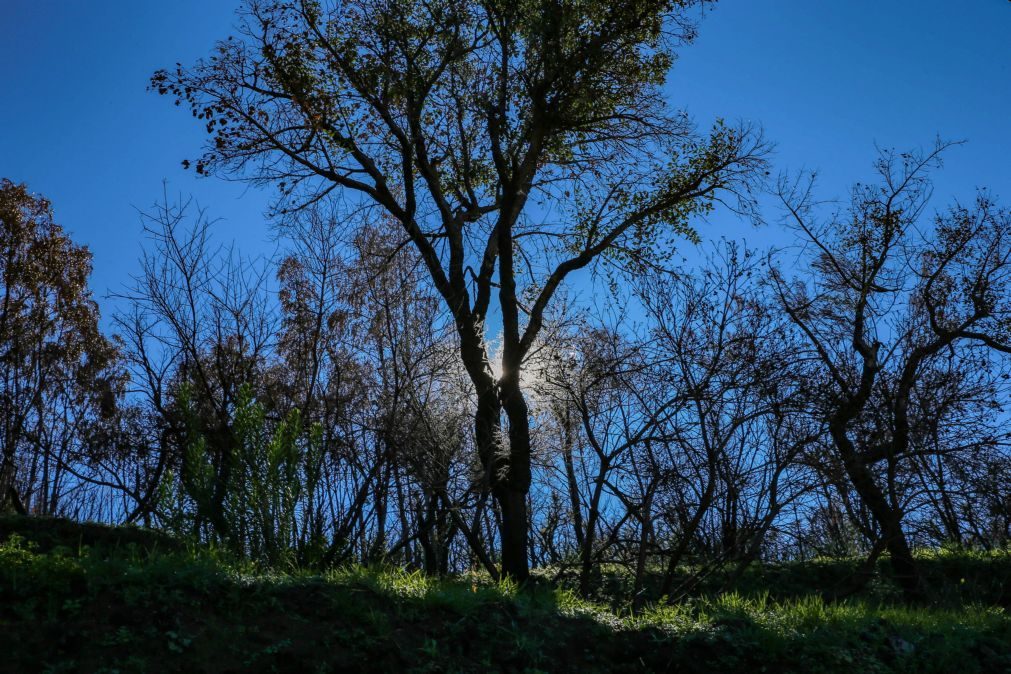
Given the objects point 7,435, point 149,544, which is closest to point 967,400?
point 149,544

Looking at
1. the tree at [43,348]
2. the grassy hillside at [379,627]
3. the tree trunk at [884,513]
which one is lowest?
the grassy hillside at [379,627]

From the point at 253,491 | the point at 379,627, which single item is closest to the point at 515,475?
the point at 253,491

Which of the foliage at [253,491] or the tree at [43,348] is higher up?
the tree at [43,348]

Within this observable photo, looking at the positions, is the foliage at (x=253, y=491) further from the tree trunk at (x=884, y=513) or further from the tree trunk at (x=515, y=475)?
the tree trunk at (x=884, y=513)

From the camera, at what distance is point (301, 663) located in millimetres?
4602

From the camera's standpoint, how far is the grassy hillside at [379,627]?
14.6 feet

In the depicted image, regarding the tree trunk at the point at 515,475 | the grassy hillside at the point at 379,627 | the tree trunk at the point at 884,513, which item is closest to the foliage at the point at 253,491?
the grassy hillside at the point at 379,627

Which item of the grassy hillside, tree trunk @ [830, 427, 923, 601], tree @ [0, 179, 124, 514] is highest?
tree @ [0, 179, 124, 514]

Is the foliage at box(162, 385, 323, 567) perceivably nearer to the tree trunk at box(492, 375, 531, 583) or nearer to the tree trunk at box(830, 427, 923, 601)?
the tree trunk at box(492, 375, 531, 583)

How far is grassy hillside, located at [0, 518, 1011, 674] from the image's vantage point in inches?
175

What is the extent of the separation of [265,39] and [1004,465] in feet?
37.8

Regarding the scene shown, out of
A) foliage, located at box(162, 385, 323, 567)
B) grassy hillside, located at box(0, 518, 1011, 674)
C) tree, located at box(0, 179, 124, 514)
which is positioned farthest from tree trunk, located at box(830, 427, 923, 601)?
tree, located at box(0, 179, 124, 514)

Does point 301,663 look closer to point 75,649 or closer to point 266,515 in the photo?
point 75,649

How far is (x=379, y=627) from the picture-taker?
5.02m
